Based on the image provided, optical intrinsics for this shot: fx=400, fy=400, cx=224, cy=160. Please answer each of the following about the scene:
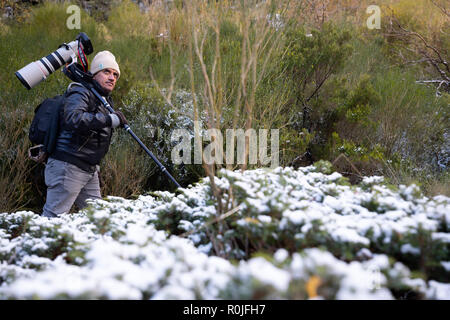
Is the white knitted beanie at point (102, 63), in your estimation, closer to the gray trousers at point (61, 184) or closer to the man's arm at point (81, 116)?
the man's arm at point (81, 116)

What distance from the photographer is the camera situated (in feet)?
12.3

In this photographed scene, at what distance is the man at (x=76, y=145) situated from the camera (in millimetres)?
3625

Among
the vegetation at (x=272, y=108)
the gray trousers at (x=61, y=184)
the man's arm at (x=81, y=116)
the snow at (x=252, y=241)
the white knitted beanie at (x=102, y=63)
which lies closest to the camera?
the snow at (x=252, y=241)

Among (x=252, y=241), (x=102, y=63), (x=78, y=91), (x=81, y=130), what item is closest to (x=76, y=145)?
(x=81, y=130)

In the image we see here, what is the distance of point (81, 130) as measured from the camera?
3.62 m

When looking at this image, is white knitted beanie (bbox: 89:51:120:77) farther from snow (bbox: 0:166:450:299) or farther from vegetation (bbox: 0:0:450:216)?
snow (bbox: 0:166:450:299)

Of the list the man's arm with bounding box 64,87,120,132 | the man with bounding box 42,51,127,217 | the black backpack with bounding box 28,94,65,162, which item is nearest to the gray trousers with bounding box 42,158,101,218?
the man with bounding box 42,51,127,217

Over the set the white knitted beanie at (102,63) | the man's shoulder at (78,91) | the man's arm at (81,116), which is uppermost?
the white knitted beanie at (102,63)

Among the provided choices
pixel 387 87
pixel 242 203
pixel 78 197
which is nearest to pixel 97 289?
pixel 242 203

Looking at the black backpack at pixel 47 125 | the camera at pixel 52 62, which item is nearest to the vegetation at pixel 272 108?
the camera at pixel 52 62

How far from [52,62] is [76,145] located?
2.87 ft

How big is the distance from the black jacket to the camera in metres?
0.30
